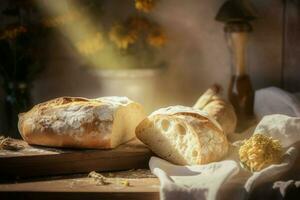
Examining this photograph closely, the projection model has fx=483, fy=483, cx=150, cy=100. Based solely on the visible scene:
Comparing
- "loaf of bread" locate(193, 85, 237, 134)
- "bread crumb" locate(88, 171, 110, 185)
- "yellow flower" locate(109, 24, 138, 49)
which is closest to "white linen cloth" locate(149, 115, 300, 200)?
"bread crumb" locate(88, 171, 110, 185)

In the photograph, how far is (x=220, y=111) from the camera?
1.60 m

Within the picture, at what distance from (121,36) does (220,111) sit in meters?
0.68

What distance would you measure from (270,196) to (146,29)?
130 centimetres

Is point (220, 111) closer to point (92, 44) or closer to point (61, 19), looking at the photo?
point (92, 44)

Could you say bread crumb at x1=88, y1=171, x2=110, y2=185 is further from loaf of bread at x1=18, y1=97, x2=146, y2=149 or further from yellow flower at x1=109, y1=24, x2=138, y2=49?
yellow flower at x1=109, y1=24, x2=138, y2=49

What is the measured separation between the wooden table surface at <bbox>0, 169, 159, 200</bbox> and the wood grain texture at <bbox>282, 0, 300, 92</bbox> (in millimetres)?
1269

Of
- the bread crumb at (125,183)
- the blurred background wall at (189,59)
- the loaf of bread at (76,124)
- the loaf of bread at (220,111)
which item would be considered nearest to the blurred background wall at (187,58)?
the blurred background wall at (189,59)

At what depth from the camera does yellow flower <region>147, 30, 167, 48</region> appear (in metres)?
2.15

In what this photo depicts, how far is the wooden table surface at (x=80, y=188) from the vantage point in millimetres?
1090

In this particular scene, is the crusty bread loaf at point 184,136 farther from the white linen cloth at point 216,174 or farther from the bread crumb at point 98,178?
the bread crumb at point 98,178

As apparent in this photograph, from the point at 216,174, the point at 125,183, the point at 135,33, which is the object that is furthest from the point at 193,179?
the point at 135,33

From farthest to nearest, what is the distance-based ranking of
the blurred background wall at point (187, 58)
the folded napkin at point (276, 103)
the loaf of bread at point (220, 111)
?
1. the blurred background wall at point (187, 58)
2. the folded napkin at point (276, 103)
3. the loaf of bread at point (220, 111)

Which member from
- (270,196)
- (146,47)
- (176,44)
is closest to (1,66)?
(146,47)

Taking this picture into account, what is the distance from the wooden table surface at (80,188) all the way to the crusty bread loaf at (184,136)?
0.11 m
